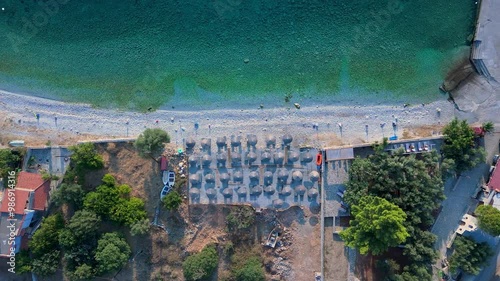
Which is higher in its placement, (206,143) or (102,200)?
(206,143)

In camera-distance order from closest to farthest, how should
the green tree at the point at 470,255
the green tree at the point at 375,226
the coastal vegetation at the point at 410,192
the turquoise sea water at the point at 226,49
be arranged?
the green tree at the point at 375,226 < the green tree at the point at 470,255 < the coastal vegetation at the point at 410,192 < the turquoise sea water at the point at 226,49

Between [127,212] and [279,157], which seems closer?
[127,212]

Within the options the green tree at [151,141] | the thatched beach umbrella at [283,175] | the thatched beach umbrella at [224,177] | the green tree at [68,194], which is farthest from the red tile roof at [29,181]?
the thatched beach umbrella at [283,175]

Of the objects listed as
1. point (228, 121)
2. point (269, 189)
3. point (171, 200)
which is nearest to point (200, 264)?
point (171, 200)

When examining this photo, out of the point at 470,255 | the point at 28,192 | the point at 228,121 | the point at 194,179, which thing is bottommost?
the point at 470,255

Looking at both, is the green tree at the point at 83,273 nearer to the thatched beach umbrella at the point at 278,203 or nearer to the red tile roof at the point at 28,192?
the red tile roof at the point at 28,192

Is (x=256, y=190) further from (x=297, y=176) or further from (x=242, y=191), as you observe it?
(x=297, y=176)

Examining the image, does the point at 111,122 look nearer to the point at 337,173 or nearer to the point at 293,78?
the point at 293,78
